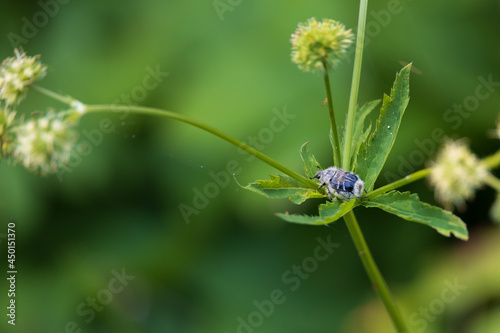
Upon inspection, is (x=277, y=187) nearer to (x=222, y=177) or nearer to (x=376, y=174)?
(x=376, y=174)

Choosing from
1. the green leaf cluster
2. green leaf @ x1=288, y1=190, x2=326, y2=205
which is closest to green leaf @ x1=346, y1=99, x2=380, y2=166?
the green leaf cluster

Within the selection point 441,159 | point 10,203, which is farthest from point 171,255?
A: point 441,159

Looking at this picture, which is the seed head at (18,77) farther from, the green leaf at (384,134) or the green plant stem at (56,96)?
the green leaf at (384,134)

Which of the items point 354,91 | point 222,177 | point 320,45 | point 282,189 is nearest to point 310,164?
point 282,189

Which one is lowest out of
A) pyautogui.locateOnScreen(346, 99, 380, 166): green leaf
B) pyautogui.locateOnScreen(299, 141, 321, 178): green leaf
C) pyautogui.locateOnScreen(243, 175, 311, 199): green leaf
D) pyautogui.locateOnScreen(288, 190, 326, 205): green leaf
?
pyautogui.locateOnScreen(288, 190, 326, 205): green leaf

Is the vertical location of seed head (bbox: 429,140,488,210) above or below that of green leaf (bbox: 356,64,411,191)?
below

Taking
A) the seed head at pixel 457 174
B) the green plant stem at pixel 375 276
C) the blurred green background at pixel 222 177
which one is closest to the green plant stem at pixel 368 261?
the green plant stem at pixel 375 276

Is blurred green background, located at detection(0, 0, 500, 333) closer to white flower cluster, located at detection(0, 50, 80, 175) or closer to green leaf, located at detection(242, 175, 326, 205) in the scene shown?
green leaf, located at detection(242, 175, 326, 205)
